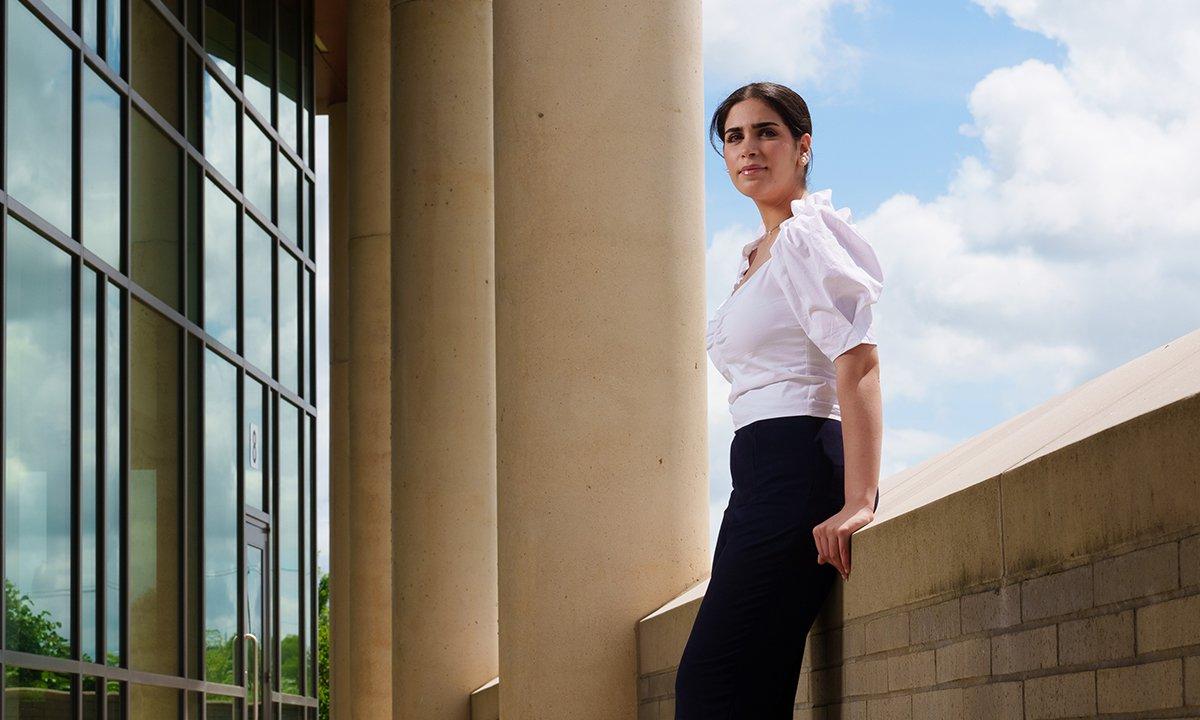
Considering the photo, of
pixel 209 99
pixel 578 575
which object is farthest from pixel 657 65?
pixel 209 99

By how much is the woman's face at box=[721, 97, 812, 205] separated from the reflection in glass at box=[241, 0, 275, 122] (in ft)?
41.4

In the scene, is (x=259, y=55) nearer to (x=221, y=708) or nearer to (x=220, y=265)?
(x=220, y=265)

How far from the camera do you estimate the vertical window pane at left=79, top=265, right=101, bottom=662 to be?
11.3 meters

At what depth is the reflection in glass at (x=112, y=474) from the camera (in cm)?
1183

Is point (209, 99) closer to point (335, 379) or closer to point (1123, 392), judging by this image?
point (335, 379)

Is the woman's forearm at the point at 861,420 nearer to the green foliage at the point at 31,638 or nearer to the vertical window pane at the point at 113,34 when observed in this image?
the green foliage at the point at 31,638

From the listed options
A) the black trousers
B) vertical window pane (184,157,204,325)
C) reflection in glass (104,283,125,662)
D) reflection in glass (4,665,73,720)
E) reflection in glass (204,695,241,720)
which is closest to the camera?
the black trousers

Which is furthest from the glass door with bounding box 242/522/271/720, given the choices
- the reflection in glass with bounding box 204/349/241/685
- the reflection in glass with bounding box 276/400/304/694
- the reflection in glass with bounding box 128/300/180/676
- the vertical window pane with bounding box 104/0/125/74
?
the vertical window pane with bounding box 104/0/125/74

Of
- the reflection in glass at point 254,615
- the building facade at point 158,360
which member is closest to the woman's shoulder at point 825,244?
the building facade at point 158,360

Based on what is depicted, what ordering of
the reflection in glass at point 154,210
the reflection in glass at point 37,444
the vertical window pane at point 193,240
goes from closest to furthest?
the reflection in glass at point 37,444
the reflection in glass at point 154,210
the vertical window pane at point 193,240

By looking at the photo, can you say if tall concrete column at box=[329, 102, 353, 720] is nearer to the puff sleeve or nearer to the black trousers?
the black trousers

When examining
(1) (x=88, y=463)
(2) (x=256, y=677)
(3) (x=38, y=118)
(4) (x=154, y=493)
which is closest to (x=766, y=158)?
(3) (x=38, y=118)

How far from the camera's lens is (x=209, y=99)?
14.9 metres

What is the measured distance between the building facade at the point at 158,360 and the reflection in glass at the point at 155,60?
3cm
